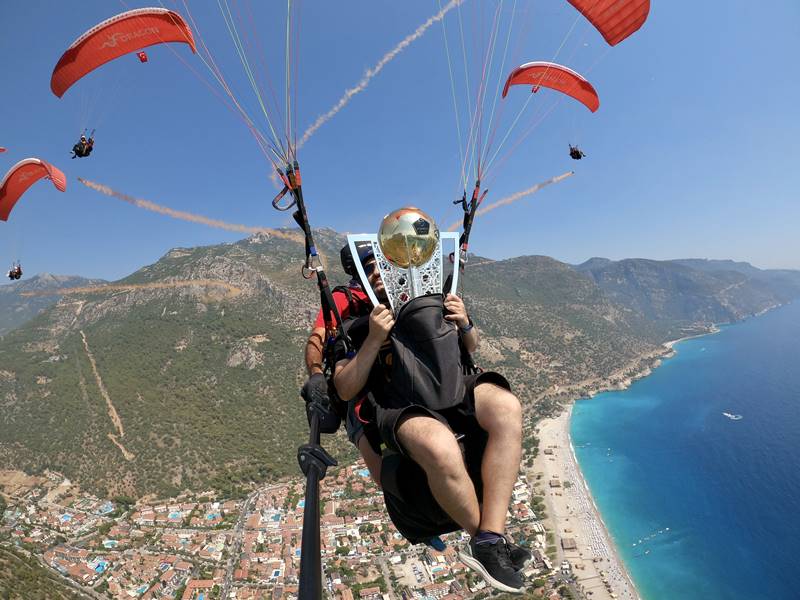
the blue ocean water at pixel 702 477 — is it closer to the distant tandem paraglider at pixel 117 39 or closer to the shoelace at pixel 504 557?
the shoelace at pixel 504 557

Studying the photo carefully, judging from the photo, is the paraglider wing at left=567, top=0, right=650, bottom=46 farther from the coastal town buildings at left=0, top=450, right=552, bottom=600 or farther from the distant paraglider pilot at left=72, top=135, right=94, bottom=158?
the coastal town buildings at left=0, top=450, right=552, bottom=600

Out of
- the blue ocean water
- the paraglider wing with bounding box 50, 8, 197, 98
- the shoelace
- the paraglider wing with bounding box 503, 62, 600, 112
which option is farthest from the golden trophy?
the blue ocean water

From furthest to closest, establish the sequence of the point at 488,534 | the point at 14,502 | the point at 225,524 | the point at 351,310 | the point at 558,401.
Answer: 1. the point at 558,401
2. the point at 14,502
3. the point at 225,524
4. the point at 351,310
5. the point at 488,534

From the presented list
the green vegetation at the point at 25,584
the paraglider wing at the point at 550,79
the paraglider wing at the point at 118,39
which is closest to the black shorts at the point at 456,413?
the paraglider wing at the point at 118,39

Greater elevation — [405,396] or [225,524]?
[405,396]

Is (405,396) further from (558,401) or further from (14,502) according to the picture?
(558,401)

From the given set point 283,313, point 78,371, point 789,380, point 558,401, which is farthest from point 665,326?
point 78,371
